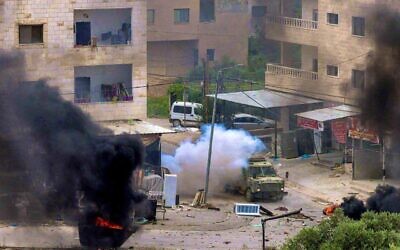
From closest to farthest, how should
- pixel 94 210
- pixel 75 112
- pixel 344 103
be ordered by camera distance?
1. pixel 94 210
2. pixel 75 112
3. pixel 344 103

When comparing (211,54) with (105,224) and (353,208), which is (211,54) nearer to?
(353,208)

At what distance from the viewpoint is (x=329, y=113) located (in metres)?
48.9

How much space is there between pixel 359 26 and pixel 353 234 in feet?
78.4

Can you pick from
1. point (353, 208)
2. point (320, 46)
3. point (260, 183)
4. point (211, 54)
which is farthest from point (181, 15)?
point (353, 208)

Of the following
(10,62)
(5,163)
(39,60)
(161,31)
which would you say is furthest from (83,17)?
(161,31)

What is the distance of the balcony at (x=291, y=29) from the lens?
51.8 metres

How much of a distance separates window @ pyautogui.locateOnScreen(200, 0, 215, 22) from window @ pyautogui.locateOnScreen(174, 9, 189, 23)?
0.78m

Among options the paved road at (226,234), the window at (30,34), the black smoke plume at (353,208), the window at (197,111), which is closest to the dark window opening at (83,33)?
the window at (30,34)

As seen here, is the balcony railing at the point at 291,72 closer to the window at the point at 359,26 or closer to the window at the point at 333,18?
the window at the point at 333,18

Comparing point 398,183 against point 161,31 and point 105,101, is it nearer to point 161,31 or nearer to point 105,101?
→ point 105,101

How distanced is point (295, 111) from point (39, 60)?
36.8ft

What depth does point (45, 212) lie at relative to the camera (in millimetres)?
36375

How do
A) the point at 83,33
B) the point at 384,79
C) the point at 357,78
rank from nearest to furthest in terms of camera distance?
the point at 384,79
the point at 83,33
the point at 357,78

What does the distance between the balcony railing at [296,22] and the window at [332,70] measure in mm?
2123
